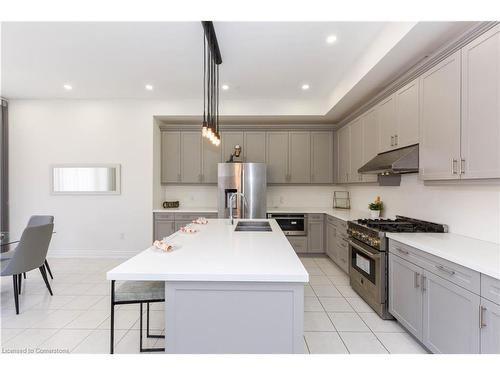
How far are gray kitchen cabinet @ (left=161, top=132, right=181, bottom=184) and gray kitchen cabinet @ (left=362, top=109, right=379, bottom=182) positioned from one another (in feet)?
10.8

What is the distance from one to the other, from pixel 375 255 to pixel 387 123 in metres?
1.64

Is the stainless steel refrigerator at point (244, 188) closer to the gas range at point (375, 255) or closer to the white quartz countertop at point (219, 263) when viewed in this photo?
the gas range at point (375, 255)

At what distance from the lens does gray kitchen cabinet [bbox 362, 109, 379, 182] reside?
137 inches

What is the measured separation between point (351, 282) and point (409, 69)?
256 cm

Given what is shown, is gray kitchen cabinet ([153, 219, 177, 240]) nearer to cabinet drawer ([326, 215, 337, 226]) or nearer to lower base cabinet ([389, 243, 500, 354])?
cabinet drawer ([326, 215, 337, 226])

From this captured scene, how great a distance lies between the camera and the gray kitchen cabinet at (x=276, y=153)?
5.00 meters

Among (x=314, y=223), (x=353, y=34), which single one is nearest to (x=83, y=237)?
(x=314, y=223)

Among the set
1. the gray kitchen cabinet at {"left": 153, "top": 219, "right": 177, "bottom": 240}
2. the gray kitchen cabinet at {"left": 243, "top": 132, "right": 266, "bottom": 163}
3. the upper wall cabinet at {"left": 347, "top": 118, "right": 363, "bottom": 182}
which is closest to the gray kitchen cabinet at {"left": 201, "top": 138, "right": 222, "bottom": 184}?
the gray kitchen cabinet at {"left": 243, "top": 132, "right": 266, "bottom": 163}

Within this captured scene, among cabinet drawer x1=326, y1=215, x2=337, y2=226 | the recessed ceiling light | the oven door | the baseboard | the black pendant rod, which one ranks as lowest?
the baseboard

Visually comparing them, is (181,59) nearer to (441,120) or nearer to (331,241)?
(441,120)

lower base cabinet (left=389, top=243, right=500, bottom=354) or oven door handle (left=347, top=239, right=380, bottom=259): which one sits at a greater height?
oven door handle (left=347, top=239, right=380, bottom=259)

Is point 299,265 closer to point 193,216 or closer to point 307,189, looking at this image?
point 193,216

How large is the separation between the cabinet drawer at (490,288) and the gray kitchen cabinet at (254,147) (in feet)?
12.6

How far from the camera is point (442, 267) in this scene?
1.77 metres
